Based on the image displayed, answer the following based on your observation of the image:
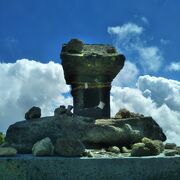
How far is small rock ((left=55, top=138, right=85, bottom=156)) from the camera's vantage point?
609 cm

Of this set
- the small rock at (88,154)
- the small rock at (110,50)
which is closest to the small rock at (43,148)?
the small rock at (88,154)

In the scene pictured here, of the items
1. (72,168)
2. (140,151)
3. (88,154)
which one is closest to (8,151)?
(72,168)

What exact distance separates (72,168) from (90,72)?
358 centimetres

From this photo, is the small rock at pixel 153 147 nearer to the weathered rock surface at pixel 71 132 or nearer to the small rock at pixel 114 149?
the small rock at pixel 114 149

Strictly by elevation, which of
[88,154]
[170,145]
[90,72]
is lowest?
[88,154]

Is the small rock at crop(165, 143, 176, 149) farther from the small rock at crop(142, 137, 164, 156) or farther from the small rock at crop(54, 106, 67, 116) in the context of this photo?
the small rock at crop(54, 106, 67, 116)

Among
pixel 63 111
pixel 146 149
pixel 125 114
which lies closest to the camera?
pixel 146 149

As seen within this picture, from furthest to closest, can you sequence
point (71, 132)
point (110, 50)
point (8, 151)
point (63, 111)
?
1. point (110, 50)
2. point (63, 111)
3. point (71, 132)
4. point (8, 151)

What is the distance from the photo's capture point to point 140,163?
235 inches

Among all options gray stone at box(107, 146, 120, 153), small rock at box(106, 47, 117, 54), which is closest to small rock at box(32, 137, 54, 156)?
gray stone at box(107, 146, 120, 153)

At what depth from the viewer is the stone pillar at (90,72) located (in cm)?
894

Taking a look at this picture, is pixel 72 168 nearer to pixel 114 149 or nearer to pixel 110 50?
pixel 114 149

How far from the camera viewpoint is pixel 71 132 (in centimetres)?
696

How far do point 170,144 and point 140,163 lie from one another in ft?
6.25
